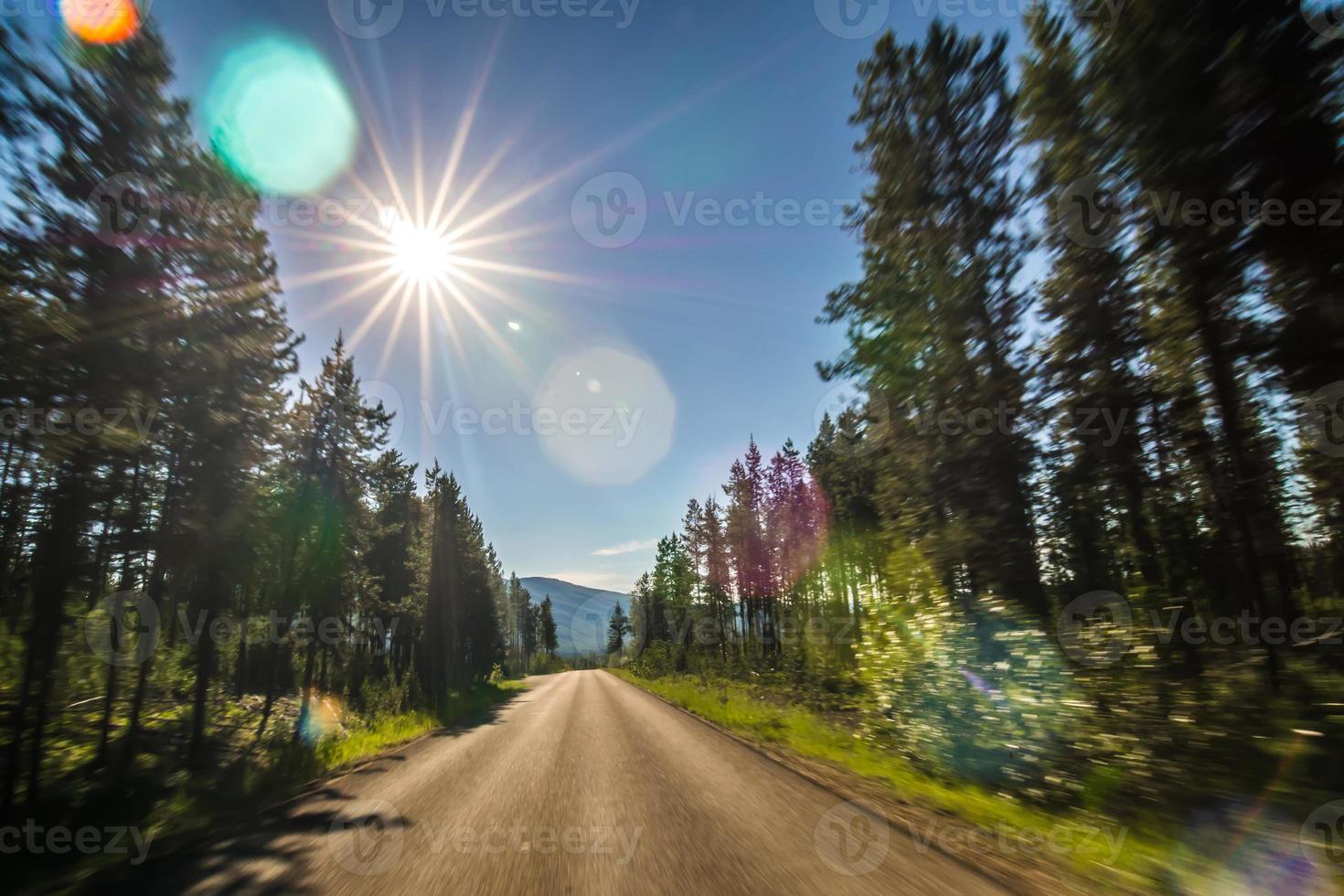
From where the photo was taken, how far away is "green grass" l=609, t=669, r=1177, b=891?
470cm

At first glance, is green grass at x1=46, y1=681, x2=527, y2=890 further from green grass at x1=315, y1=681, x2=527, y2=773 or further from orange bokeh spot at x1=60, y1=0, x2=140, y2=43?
orange bokeh spot at x1=60, y1=0, x2=140, y2=43

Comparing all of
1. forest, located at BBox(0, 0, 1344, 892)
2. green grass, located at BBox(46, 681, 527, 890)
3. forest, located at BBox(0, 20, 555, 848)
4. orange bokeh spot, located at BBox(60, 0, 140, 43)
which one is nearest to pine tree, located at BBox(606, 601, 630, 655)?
forest, located at BBox(0, 20, 555, 848)

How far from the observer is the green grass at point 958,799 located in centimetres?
470

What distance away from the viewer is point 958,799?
272 inches

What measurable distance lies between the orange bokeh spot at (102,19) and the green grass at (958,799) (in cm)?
1842

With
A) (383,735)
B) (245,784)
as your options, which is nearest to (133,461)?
(245,784)

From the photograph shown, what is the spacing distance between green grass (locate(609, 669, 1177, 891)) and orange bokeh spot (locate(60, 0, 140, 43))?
18.4 meters

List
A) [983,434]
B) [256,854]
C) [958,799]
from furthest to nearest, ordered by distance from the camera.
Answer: [983,434], [958,799], [256,854]

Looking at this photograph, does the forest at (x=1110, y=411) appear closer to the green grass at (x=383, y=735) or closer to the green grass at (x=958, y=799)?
the green grass at (x=958, y=799)

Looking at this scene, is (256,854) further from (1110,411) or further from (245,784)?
(1110,411)

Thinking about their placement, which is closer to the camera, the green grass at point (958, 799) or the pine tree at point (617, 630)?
the green grass at point (958, 799)

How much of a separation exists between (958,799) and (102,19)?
19.2 metres

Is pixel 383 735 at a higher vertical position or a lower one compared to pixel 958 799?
lower

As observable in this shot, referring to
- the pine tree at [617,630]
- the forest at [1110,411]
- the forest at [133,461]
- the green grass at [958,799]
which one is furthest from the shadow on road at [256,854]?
the pine tree at [617,630]
